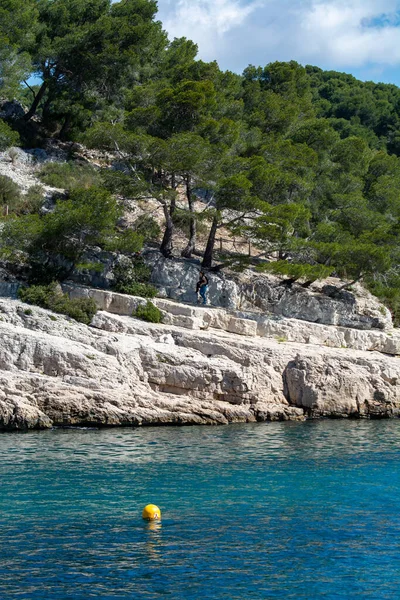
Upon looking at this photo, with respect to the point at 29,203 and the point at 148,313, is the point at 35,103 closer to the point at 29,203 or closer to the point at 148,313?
the point at 29,203

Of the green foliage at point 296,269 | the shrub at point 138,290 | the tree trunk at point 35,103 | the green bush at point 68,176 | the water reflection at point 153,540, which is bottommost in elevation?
the water reflection at point 153,540

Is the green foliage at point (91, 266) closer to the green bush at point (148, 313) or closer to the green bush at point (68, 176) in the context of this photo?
the green bush at point (148, 313)

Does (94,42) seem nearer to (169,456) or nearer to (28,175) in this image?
(28,175)

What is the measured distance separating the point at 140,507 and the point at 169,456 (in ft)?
15.6

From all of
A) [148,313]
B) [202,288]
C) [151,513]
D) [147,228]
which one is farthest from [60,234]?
[151,513]

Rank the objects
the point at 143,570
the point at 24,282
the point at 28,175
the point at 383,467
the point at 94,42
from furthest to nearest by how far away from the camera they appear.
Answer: the point at 94,42
the point at 28,175
the point at 24,282
the point at 383,467
the point at 143,570

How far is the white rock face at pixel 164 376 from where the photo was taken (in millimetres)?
23750

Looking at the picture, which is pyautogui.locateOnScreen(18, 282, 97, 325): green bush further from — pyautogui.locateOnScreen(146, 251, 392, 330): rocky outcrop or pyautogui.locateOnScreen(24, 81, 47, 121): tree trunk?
pyautogui.locateOnScreen(24, 81, 47, 121): tree trunk

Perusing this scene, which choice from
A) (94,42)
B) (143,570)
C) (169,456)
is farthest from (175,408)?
(94,42)

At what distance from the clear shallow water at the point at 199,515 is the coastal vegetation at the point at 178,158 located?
1140 cm

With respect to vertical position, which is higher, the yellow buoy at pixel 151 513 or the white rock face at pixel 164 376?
the white rock face at pixel 164 376

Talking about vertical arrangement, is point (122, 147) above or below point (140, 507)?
Result: above

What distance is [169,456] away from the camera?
20.1 metres

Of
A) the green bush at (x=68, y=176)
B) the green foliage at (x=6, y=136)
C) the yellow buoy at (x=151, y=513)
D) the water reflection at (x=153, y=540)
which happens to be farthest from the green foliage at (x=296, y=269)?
the water reflection at (x=153, y=540)
